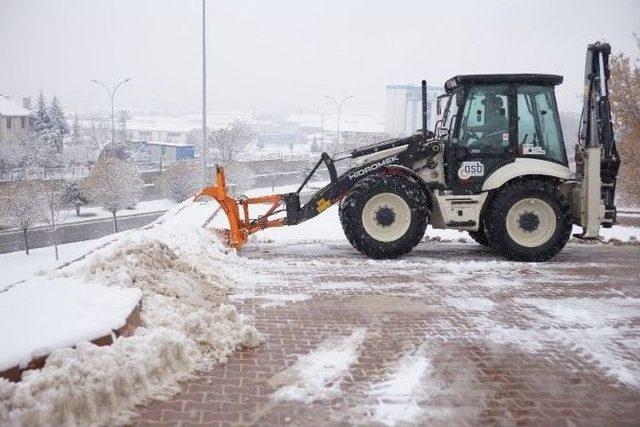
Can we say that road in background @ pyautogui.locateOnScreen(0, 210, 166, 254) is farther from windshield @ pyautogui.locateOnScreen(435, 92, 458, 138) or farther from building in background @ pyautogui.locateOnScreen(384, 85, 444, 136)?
building in background @ pyautogui.locateOnScreen(384, 85, 444, 136)

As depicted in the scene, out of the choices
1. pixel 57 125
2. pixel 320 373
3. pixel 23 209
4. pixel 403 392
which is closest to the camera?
pixel 403 392

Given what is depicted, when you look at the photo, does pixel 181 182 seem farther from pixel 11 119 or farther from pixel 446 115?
pixel 446 115

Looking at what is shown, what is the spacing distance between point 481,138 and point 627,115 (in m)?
22.1

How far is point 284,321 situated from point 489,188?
476 centimetres

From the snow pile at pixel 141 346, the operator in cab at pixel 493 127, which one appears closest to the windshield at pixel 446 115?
the operator in cab at pixel 493 127

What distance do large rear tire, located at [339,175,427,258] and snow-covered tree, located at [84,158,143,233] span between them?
28926mm

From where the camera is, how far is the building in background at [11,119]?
6217cm

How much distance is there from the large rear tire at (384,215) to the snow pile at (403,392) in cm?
429

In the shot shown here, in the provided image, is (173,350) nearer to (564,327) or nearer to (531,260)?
(564,327)

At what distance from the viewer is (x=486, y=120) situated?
9.80 metres

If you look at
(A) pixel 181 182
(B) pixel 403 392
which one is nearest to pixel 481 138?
(B) pixel 403 392

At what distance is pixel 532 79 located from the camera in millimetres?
9680

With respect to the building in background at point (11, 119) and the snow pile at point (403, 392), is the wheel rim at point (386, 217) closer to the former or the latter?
the snow pile at point (403, 392)

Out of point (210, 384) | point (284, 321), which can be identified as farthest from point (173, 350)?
point (284, 321)
